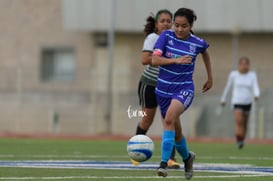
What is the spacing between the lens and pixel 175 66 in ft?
40.4

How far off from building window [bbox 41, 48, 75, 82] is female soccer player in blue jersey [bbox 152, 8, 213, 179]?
99.0 feet

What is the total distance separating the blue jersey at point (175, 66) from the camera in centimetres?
1230

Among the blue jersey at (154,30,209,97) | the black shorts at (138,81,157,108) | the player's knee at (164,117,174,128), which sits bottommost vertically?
the player's knee at (164,117,174,128)

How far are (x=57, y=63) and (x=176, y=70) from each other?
31.0m

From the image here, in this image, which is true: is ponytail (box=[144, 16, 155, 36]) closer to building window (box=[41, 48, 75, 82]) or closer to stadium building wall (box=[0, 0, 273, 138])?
stadium building wall (box=[0, 0, 273, 138])

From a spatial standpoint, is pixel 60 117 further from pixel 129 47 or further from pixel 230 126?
pixel 230 126

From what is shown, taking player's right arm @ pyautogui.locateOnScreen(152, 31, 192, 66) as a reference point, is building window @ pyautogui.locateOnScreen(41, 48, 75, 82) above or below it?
below

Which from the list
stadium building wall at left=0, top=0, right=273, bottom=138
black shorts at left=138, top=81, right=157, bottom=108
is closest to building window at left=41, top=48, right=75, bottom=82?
stadium building wall at left=0, top=0, right=273, bottom=138

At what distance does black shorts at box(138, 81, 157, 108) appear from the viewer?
14883mm

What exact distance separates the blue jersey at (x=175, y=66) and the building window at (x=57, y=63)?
30181mm

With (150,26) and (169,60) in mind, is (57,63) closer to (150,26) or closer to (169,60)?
(150,26)

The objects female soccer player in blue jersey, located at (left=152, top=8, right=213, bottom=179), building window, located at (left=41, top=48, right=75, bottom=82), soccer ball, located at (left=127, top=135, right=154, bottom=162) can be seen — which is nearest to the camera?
female soccer player in blue jersey, located at (left=152, top=8, right=213, bottom=179)

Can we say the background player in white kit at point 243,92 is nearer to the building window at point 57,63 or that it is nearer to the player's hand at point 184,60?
the player's hand at point 184,60

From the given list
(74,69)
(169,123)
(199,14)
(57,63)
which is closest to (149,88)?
(169,123)
